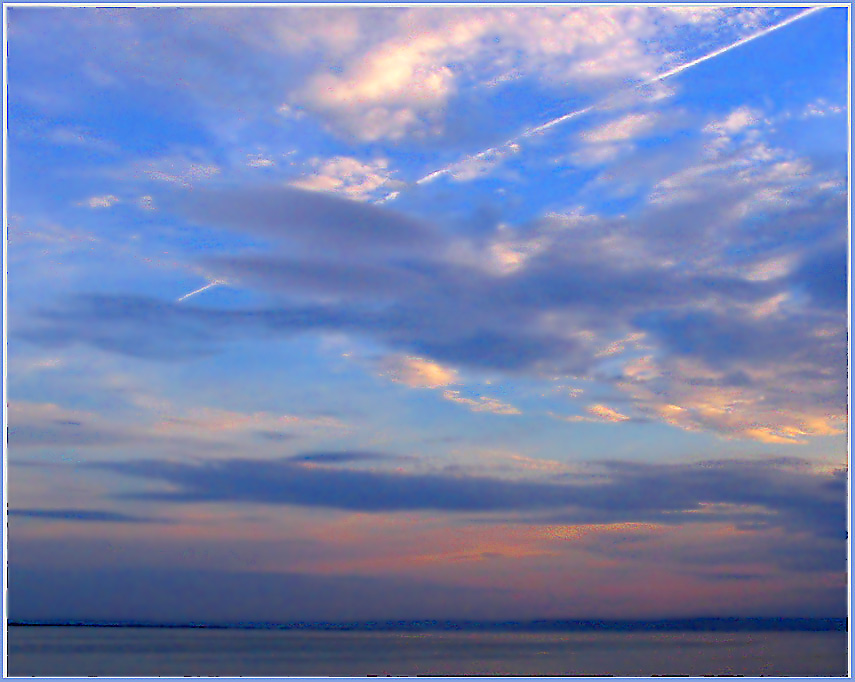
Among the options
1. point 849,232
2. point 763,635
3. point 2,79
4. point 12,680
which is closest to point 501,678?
point 12,680

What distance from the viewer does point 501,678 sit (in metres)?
7.16

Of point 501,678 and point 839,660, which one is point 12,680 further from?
point 839,660

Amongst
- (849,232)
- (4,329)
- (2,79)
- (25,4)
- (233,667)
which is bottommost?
(233,667)

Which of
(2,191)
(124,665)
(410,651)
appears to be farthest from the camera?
(410,651)

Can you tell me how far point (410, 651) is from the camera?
20.0 meters

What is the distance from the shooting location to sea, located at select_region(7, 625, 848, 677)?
15.3 meters

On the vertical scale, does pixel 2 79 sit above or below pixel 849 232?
above

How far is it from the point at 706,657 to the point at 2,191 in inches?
615

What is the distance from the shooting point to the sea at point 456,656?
15.3 m

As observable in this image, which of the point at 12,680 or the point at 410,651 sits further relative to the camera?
the point at 410,651

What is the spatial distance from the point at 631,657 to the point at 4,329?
14.7m

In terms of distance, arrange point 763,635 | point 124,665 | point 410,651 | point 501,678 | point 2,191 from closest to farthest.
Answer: point 2,191
point 501,678
point 124,665
point 410,651
point 763,635

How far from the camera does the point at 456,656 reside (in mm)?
18016

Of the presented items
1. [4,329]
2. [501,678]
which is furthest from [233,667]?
→ [4,329]
